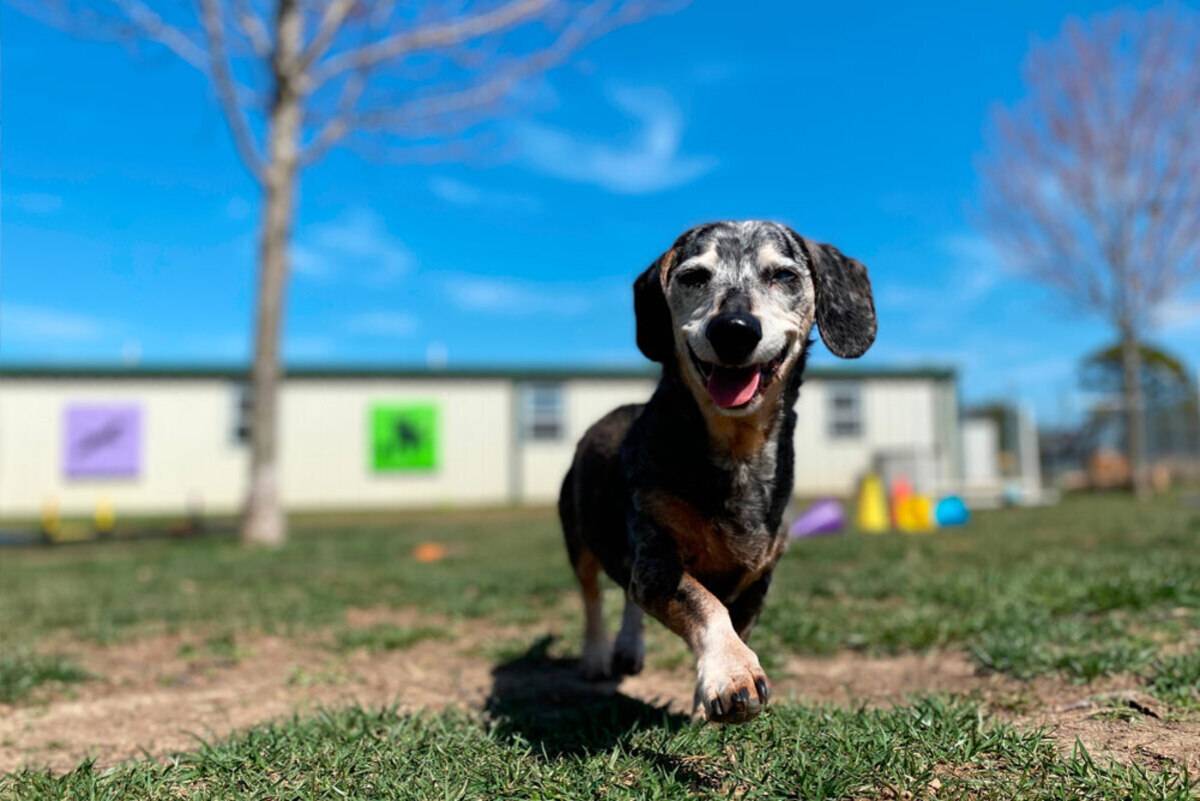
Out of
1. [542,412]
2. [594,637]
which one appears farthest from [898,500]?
[542,412]

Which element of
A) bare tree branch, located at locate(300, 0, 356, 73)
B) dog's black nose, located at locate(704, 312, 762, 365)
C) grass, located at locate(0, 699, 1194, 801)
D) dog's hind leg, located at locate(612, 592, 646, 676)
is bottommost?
grass, located at locate(0, 699, 1194, 801)

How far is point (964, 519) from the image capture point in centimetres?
1273

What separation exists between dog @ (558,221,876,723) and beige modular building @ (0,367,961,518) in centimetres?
2167

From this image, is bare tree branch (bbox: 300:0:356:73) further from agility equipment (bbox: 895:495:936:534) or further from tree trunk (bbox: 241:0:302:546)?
agility equipment (bbox: 895:495:936:534)

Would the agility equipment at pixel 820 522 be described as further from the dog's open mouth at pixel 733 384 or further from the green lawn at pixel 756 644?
the dog's open mouth at pixel 733 384

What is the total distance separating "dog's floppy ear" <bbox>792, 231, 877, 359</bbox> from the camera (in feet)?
9.93

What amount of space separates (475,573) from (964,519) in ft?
25.8

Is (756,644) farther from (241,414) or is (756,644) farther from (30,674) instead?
(241,414)

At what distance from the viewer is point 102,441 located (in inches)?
1012

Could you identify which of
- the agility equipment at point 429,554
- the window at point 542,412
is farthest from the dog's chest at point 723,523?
the window at point 542,412

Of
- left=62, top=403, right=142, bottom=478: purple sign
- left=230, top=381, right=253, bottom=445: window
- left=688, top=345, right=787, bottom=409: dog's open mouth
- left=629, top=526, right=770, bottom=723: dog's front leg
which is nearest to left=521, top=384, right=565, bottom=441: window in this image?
left=230, top=381, right=253, bottom=445: window

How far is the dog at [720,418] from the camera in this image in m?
2.63

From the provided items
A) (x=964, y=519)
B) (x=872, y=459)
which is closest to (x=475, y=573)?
(x=964, y=519)

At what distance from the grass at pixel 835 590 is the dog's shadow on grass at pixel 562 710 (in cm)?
104
